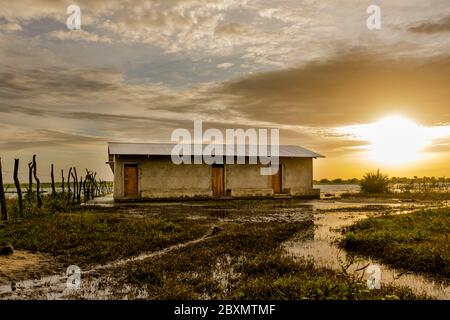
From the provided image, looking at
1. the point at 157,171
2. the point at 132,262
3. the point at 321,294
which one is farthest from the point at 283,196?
the point at 321,294

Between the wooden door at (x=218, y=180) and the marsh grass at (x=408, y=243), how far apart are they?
57.4ft

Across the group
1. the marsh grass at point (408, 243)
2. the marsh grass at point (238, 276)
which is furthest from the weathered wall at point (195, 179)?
the marsh grass at point (238, 276)

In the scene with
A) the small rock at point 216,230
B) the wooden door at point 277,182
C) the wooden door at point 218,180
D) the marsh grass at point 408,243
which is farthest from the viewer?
the wooden door at point 277,182

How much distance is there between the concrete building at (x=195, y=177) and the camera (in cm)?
2974

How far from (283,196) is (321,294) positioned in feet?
86.9

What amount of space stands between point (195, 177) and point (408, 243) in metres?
21.4

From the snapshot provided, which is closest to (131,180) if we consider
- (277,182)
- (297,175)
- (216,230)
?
(277,182)

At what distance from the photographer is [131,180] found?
29984 millimetres

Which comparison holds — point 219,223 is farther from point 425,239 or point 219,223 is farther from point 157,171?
point 157,171

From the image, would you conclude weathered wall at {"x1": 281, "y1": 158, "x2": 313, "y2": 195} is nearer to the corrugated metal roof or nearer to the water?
the corrugated metal roof

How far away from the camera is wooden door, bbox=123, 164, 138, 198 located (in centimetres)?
2986

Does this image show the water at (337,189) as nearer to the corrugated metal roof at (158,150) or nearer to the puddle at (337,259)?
the corrugated metal roof at (158,150)

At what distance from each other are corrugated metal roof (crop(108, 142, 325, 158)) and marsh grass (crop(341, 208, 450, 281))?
17.9m

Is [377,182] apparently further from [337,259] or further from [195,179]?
[337,259]
